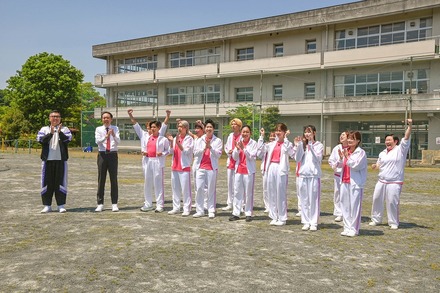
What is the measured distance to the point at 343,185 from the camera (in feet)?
25.1

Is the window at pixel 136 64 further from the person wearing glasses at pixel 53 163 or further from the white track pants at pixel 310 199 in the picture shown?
the white track pants at pixel 310 199

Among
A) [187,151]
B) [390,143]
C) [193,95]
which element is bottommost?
[187,151]

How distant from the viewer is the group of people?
772 cm

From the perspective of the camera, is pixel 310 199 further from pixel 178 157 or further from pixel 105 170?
pixel 105 170

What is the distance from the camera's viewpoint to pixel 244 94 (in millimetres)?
37719

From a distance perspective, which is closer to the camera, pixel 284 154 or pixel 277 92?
pixel 284 154

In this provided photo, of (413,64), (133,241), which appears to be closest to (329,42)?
(413,64)

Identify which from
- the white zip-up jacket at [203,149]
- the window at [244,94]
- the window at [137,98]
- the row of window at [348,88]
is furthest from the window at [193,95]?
the white zip-up jacket at [203,149]

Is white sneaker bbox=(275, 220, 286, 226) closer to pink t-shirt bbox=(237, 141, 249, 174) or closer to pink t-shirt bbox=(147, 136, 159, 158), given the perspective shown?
pink t-shirt bbox=(237, 141, 249, 174)

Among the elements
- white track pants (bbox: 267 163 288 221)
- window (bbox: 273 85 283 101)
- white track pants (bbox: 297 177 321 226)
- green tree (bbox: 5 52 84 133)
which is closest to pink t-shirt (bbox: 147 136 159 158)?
white track pants (bbox: 267 163 288 221)

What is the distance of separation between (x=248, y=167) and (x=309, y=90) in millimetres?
27463

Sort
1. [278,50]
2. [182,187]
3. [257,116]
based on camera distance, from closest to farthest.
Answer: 1. [182,187]
2. [257,116]
3. [278,50]

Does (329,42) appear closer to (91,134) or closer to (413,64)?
(413,64)

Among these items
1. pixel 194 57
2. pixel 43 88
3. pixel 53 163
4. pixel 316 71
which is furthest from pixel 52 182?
pixel 43 88
